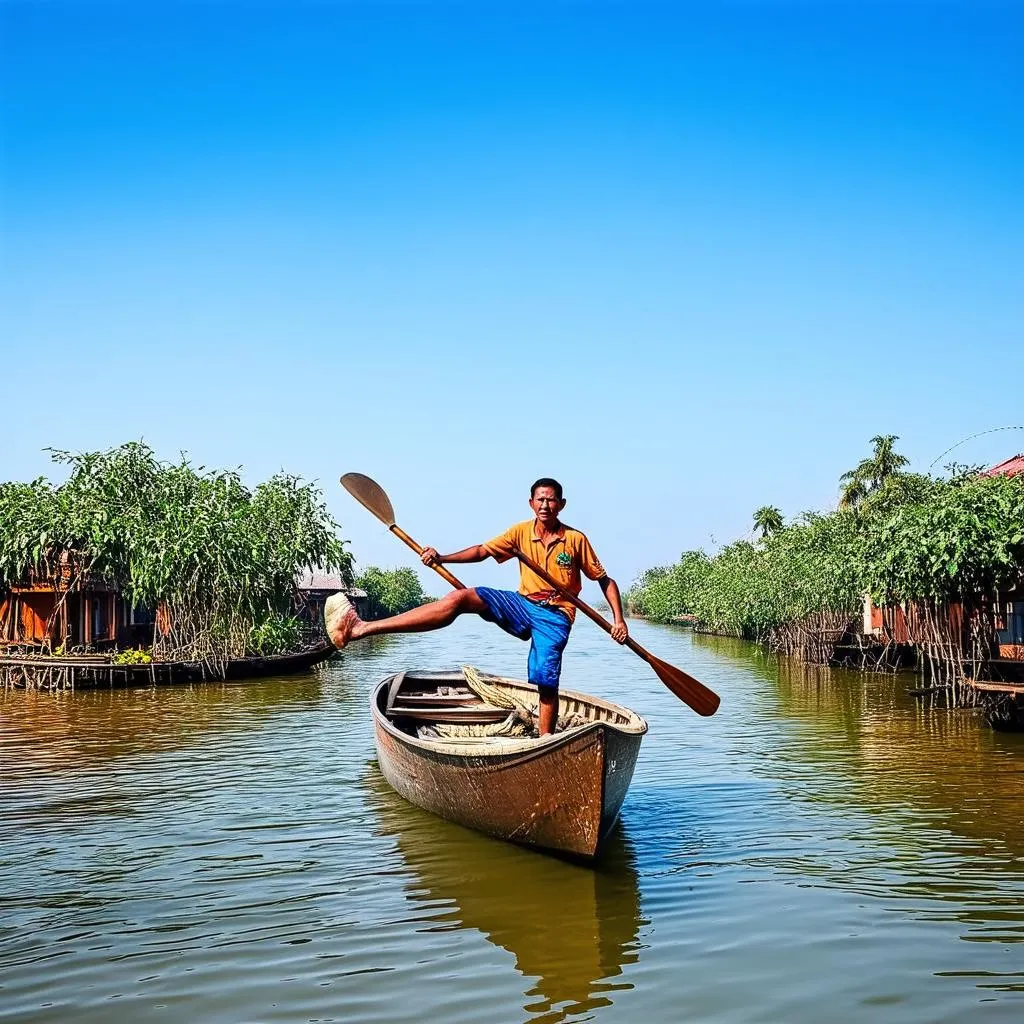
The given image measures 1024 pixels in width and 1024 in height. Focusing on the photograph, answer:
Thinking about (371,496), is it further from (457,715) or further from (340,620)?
(457,715)

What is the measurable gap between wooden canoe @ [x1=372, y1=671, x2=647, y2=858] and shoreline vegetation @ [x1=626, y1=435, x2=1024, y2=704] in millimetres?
8724

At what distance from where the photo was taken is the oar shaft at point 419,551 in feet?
25.1

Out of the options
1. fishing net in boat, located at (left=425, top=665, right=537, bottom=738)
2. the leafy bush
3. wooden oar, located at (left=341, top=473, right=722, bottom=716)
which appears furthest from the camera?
the leafy bush

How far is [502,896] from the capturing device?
696 centimetres

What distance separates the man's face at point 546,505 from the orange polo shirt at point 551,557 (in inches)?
4.7

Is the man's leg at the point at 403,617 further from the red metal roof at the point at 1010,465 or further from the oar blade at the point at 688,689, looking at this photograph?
the red metal roof at the point at 1010,465

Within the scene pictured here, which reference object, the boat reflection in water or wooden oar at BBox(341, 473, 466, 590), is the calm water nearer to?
the boat reflection in water

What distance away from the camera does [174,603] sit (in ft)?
81.9

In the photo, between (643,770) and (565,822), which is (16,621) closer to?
(643,770)

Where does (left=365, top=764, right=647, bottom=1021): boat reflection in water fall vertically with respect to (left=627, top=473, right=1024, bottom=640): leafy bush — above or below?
below

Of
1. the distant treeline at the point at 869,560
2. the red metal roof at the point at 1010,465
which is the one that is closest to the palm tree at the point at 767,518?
the distant treeline at the point at 869,560

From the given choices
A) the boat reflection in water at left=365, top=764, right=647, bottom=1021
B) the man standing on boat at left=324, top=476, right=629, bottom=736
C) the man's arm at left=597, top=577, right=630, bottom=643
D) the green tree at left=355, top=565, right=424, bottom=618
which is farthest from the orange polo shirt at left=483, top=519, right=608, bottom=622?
the green tree at left=355, top=565, right=424, bottom=618

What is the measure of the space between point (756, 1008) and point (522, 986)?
1.17 m

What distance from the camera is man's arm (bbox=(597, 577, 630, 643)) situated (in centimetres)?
787
